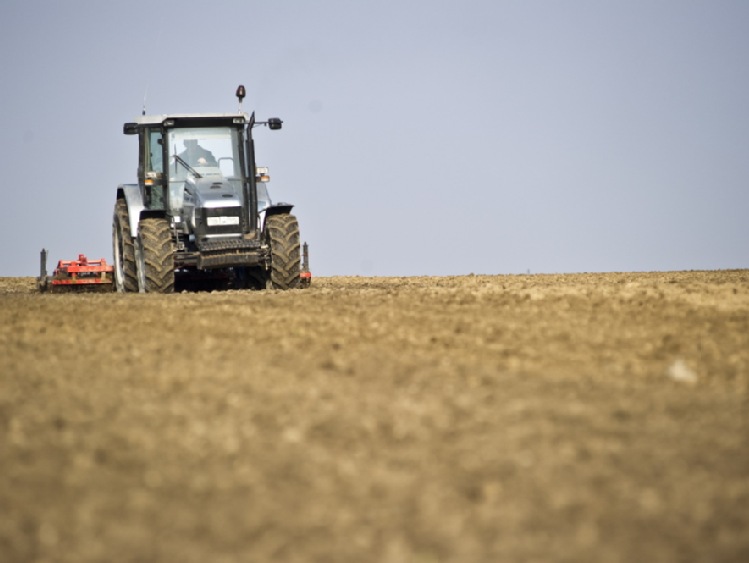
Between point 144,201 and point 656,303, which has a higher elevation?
point 144,201

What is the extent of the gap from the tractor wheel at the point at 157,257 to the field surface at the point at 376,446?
670 centimetres

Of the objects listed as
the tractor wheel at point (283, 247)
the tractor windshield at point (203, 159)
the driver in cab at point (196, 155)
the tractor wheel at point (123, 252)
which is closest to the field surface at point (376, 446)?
the tractor wheel at point (283, 247)

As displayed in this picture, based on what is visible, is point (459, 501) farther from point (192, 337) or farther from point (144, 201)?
point (144, 201)

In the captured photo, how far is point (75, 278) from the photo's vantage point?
794 inches

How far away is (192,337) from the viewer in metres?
10.2

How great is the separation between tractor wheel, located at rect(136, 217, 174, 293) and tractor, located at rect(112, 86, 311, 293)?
15 millimetres

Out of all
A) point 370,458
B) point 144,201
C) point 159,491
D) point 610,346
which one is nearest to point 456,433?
point 370,458

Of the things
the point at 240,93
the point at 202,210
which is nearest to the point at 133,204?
the point at 202,210

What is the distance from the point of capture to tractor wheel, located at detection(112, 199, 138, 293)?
1880 cm

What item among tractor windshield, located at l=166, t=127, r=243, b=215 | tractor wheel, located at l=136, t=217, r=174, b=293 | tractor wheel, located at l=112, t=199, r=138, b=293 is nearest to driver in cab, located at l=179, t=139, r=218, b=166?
tractor windshield, located at l=166, t=127, r=243, b=215

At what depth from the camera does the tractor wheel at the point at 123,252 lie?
18.8 meters

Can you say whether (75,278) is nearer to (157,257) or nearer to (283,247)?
(157,257)

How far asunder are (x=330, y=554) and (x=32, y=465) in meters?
1.87

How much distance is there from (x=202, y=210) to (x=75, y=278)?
13.0 feet
